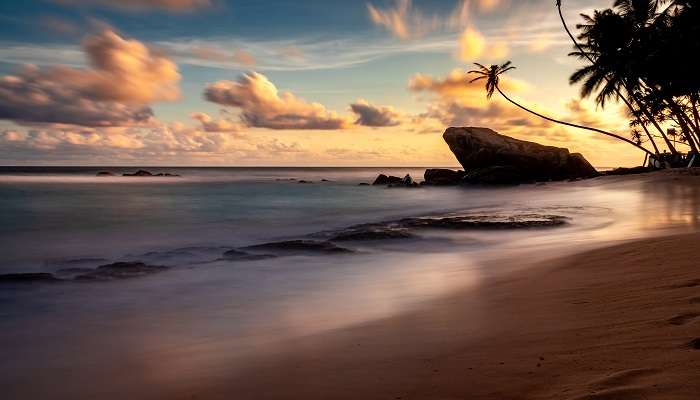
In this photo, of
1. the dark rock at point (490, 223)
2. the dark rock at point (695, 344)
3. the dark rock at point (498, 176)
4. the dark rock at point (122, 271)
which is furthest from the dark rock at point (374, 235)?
the dark rock at point (498, 176)

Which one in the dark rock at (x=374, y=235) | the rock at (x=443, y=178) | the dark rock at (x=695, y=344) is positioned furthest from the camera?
the rock at (x=443, y=178)

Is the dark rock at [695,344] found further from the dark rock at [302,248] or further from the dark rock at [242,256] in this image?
the dark rock at [242,256]

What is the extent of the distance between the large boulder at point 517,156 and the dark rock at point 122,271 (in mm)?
35812

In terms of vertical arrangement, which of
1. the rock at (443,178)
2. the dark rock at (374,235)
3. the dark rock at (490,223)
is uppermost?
the rock at (443,178)

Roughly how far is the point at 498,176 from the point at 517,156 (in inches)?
133

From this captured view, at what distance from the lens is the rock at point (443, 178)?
45.6 meters

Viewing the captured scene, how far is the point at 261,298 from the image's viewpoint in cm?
694

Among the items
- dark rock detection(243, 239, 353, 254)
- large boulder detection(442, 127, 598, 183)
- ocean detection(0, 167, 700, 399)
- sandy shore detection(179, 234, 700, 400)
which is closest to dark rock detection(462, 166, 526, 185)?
large boulder detection(442, 127, 598, 183)

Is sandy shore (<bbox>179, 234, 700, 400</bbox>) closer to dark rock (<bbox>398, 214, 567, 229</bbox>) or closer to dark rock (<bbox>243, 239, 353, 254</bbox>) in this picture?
dark rock (<bbox>243, 239, 353, 254</bbox>)

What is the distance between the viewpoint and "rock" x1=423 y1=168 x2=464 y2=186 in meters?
45.6

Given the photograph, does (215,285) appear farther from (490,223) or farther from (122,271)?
(490,223)

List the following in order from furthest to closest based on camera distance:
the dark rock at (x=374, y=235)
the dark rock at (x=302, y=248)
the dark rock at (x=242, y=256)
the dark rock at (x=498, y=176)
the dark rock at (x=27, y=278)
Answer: the dark rock at (x=498, y=176) → the dark rock at (x=374, y=235) → the dark rock at (x=302, y=248) → the dark rock at (x=242, y=256) → the dark rock at (x=27, y=278)

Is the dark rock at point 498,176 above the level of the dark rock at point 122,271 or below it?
above

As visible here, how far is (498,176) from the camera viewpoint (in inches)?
1631
